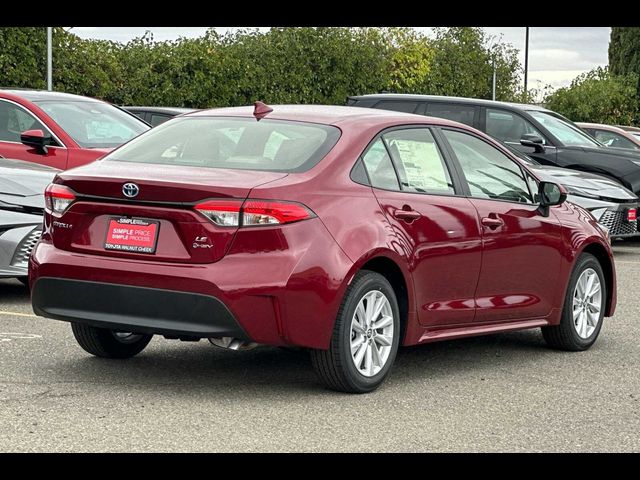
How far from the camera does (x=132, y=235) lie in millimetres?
6758

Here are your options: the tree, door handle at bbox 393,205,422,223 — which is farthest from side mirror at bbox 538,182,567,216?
the tree

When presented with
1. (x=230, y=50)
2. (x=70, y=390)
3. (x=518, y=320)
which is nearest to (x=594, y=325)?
(x=518, y=320)

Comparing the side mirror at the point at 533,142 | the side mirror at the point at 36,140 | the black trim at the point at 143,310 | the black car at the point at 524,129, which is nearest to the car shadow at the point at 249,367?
the black trim at the point at 143,310

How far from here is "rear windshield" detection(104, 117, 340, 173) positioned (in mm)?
7066

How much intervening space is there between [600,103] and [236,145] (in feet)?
150

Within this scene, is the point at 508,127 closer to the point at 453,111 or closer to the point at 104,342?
the point at 453,111

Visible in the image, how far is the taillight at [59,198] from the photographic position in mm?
7000

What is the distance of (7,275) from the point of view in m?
10.0

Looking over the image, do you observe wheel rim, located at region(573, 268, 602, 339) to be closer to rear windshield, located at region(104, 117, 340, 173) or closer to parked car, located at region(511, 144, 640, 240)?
rear windshield, located at region(104, 117, 340, 173)

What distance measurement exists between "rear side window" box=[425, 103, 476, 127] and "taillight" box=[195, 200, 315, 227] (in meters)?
11.1

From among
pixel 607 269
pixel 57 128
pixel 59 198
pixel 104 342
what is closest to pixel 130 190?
pixel 59 198

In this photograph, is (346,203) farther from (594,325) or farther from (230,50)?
(230,50)
